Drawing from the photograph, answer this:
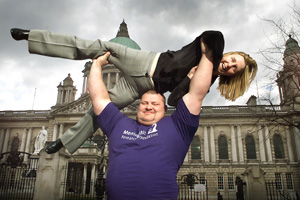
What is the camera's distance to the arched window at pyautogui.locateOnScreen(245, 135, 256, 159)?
113 ft

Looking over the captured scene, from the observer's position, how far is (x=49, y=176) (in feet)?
31.8

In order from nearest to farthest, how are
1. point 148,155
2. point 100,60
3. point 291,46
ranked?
point 148,155 → point 100,60 → point 291,46

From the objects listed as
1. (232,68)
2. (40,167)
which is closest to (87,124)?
(232,68)

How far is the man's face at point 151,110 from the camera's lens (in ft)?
8.23

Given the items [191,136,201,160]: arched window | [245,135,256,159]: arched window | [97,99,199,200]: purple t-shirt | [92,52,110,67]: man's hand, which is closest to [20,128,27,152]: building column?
[191,136,201,160]: arched window

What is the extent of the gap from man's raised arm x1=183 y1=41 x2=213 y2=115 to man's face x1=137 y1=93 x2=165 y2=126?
30cm

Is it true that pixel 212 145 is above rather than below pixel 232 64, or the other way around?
above

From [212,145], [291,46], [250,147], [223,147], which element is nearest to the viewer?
[291,46]

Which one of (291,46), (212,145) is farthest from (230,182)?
(291,46)

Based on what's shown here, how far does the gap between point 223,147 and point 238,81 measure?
34068mm

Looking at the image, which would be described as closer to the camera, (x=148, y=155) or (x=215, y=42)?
(x=148, y=155)

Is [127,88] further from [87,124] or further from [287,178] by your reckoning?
[287,178]

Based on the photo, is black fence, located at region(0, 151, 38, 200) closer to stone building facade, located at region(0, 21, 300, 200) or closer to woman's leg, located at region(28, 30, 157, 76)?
woman's leg, located at region(28, 30, 157, 76)

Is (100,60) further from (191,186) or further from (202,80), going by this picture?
(191,186)
